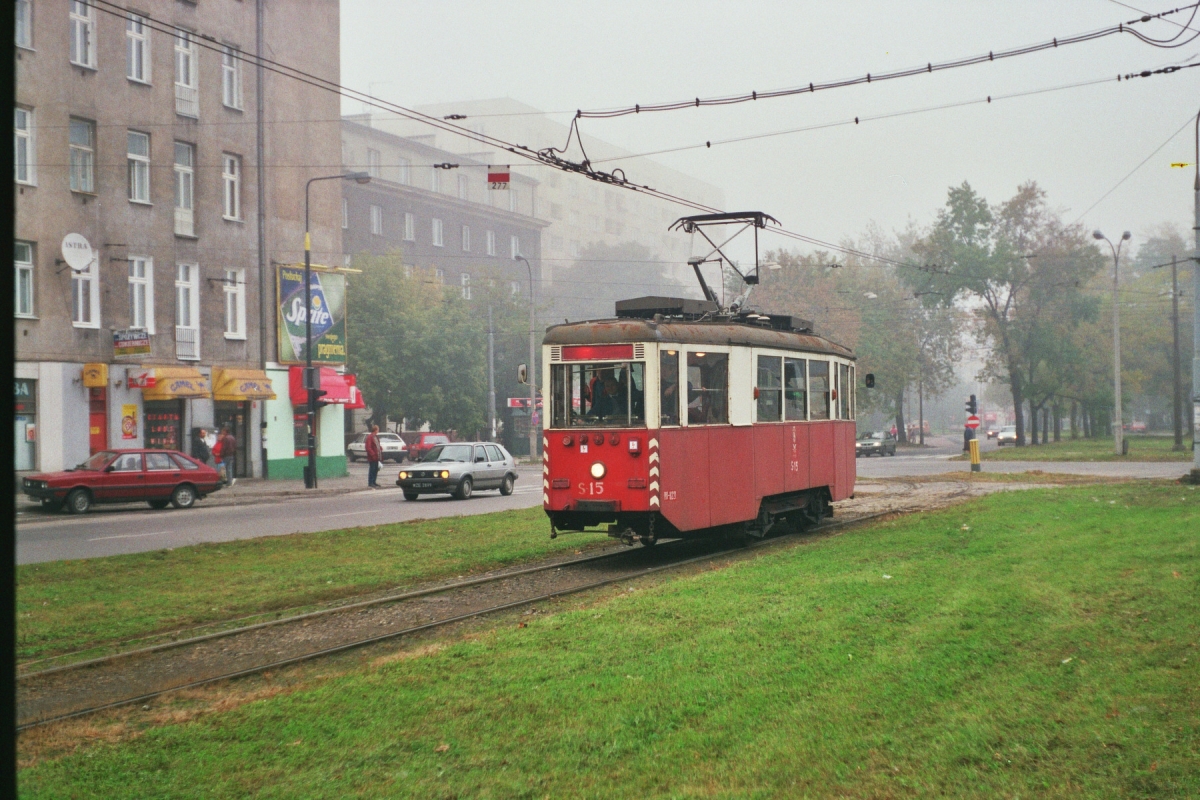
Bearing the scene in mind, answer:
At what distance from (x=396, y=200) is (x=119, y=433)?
151 ft

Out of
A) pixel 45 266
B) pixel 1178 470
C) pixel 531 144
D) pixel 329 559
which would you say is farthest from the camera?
pixel 531 144

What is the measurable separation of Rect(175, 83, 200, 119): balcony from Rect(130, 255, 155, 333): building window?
5.09m

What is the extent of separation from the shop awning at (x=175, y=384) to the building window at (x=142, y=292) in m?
1.36

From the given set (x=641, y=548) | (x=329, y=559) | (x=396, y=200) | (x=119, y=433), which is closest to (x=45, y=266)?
(x=119, y=433)

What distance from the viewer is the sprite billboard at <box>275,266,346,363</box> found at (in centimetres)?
3750

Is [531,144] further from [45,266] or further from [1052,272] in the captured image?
[45,266]

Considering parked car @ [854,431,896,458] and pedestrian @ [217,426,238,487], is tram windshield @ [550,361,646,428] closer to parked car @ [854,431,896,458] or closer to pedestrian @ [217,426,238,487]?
pedestrian @ [217,426,238,487]

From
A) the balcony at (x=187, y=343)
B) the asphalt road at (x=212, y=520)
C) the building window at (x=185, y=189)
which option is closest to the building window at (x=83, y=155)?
the building window at (x=185, y=189)

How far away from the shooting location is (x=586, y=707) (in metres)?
6.44

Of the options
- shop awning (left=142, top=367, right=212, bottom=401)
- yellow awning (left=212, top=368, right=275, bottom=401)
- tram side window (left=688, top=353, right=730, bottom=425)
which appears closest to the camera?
tram side window (left=688, top=353, right=730, bottom=425)

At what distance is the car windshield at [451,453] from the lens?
29281mm

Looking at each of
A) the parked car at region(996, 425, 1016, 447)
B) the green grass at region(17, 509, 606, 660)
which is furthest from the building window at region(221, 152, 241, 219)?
the parked car at region(996, 425, 1016, 447)

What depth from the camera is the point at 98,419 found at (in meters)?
30.6

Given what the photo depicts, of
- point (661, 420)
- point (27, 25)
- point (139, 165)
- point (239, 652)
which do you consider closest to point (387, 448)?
point (139, 165)
